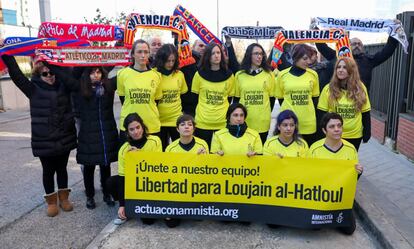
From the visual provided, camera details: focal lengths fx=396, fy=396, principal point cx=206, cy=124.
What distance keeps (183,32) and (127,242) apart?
3.06 meters

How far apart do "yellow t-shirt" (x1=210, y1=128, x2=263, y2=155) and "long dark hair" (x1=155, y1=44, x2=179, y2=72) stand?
3.71 feet

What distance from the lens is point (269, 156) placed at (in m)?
3.99

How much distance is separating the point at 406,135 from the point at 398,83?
119 centimetres

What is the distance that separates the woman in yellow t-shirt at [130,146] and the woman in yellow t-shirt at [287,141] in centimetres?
123

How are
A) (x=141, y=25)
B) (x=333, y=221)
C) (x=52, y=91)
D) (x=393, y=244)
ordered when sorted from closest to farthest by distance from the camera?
(x=393, y=244)
(x=333, y=221)
(x=52, y=91)
(x=141, y=25)

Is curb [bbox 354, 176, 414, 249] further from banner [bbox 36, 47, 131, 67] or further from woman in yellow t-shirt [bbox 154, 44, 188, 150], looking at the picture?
banner [bbox 36, 47, 131, 67]

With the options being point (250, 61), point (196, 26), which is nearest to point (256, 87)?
point (250, 61)

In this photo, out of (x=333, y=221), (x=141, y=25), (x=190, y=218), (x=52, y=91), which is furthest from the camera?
(x=141, y=25)

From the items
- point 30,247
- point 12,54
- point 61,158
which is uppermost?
point 12,54

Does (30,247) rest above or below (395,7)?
below

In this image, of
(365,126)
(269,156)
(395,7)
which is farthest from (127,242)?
(395,7)

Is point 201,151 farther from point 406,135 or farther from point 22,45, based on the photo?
point 406,135

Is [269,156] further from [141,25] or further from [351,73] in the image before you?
[141,25]

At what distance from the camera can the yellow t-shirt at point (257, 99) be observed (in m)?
4.71
